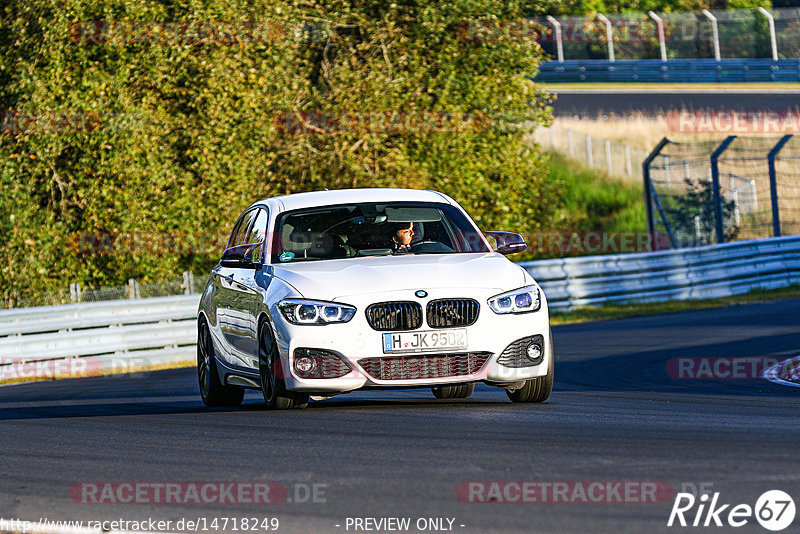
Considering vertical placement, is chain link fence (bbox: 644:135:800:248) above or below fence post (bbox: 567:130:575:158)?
below

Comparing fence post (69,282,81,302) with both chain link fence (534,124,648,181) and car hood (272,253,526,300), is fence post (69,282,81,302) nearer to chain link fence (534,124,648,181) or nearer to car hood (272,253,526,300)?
car hood (272,253,526,300)

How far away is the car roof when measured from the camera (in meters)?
11.1

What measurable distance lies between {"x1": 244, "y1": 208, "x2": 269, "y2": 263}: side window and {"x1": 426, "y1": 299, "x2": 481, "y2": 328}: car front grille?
5.73ft

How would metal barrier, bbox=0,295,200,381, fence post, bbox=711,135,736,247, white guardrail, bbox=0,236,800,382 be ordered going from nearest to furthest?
metal barrier, bbox=0,295,200,381 → white guardrail, bbox=0,236,800,382 → fence post, bbox=711,135,736,247

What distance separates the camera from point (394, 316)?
9.60 m

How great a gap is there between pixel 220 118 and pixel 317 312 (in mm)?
17419

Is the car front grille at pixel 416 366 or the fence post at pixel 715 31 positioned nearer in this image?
the car front grille at pixel 416 366

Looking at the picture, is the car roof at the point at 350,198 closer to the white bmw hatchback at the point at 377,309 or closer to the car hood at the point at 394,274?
the white bmw hatchback at the point at 377,309

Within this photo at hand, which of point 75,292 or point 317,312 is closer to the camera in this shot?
point 317,312

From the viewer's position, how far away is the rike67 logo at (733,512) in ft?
18.5

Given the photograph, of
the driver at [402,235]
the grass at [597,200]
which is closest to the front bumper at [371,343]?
the driver at [402,235]

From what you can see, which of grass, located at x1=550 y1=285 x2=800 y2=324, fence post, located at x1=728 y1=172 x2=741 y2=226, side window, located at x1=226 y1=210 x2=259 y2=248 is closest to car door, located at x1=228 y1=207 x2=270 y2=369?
side window, located at x1=226 y1=210 x2=259 y2=248

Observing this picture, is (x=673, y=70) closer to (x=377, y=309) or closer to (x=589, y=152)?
(x=589, y=152)

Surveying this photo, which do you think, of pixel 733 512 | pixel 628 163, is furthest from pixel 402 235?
pixel 628 163
